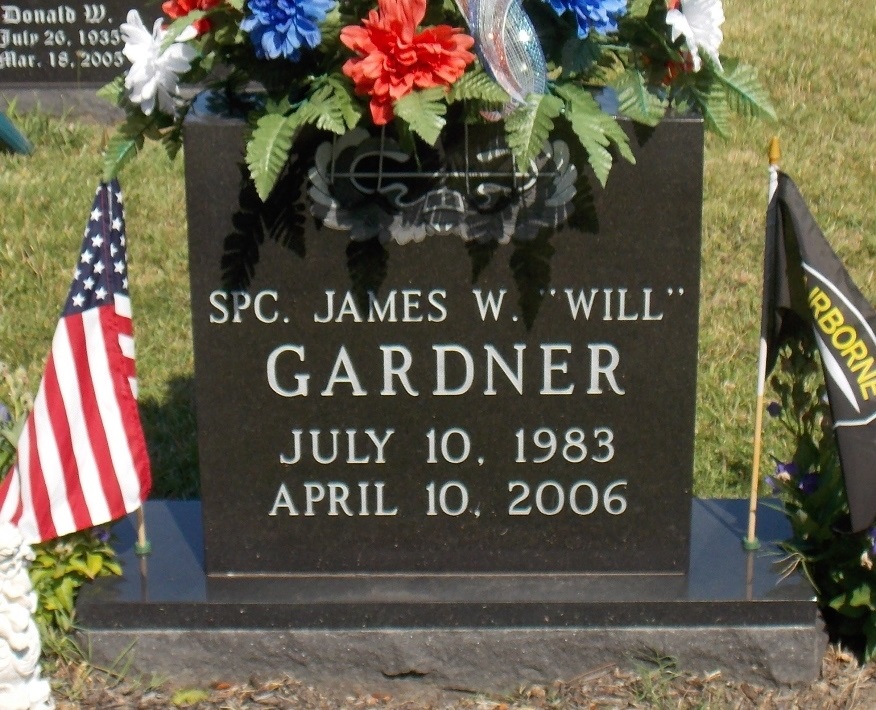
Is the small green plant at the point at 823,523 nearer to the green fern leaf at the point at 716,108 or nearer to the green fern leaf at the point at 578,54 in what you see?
the green fern leaf at the point at 716,108

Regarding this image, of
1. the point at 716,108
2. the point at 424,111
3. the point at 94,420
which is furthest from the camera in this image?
the point at 94,420

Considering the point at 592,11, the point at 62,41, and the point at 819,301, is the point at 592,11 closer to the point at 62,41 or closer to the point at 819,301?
the point at 819,301

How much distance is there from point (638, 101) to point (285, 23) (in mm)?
847

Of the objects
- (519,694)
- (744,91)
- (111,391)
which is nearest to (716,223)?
(744,91)

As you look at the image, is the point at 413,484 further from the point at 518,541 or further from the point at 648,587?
the point at 648,587

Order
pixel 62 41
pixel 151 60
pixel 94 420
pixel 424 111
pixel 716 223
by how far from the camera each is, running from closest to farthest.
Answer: pixel 424 111, pixel 151 60, pixel 94 420, pixel 716 223, pixel 62 41

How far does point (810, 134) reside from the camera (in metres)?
7.99

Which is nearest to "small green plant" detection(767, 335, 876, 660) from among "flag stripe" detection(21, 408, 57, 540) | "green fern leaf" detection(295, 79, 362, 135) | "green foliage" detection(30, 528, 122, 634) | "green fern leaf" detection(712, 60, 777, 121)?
"green fern leaf" detection(712, 60, 777, 121)

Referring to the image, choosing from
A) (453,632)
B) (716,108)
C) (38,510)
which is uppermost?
(716,108)

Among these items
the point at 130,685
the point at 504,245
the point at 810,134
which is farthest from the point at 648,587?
the point at 810,134

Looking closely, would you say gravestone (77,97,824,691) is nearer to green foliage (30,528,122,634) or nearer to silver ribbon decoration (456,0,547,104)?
green foliage (30,528,122,634)

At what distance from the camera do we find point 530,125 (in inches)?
121

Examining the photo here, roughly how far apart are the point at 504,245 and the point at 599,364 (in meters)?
0.40

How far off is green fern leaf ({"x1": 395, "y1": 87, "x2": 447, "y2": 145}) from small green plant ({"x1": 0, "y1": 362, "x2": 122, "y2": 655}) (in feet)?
4.39
